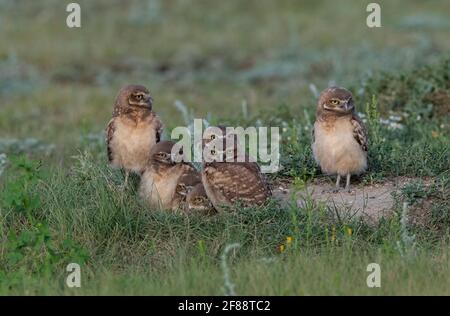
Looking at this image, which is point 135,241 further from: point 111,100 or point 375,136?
point 111,100

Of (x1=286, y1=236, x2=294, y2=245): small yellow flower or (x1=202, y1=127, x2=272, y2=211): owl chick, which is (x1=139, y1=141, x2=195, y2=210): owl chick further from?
(x1=286, y1=236, x2=294, y2=245): small yellow flower

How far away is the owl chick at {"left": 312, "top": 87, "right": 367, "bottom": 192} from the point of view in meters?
9.45

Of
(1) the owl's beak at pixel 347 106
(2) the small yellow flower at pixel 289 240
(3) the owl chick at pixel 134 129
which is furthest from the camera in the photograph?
(3) the owl chick at pixel 134 129

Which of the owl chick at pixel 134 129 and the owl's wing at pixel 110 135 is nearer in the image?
the owl chick at pixel 134 129

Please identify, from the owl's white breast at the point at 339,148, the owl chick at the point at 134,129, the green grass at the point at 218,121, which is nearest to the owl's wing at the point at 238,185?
the green grass at the point at 218,121

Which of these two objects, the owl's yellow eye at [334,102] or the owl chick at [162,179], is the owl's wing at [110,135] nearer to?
the owl chick at [162,179]

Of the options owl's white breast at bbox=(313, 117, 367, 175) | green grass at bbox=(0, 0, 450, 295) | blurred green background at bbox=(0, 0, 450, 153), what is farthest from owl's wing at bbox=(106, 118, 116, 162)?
blurred green background at bbox=(0, 0, 450, 153)

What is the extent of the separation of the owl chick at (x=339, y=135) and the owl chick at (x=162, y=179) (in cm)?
140

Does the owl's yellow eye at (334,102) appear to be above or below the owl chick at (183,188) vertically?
above

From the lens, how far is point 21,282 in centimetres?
796

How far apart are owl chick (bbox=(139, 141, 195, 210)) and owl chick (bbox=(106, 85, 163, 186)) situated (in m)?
0.32

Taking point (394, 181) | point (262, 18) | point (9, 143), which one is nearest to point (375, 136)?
point (394, 181)

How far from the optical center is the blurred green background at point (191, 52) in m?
16.9

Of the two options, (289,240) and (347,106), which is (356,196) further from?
(289,240)
